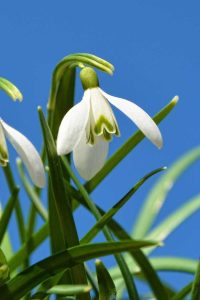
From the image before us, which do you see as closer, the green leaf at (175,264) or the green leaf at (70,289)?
the green leaf at (70,289)

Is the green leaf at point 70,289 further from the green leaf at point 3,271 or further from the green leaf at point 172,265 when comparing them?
the green leaf at point 172,265

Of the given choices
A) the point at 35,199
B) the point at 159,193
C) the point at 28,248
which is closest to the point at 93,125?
the point at 28,248

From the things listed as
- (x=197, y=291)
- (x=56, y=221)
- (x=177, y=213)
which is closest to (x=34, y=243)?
(x=56, y=221)

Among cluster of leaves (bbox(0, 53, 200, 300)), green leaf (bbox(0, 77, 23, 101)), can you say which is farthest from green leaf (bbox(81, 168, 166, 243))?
green leaf (bbox(0, 77, 23, 101))

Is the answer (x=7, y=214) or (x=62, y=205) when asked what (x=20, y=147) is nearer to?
(x=62, y=205)

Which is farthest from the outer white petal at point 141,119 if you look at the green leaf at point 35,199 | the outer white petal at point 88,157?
the green leaf at point 35,199

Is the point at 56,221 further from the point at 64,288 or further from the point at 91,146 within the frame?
the point at 64,288
